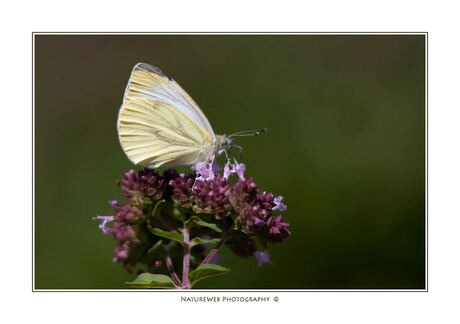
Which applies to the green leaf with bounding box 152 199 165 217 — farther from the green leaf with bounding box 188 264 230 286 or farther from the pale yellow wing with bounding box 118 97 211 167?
the pale yellow wing with bounding box 118 97 211 167

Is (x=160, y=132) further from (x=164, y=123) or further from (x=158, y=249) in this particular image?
(x=158, y=249)

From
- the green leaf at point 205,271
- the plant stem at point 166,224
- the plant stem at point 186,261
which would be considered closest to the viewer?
the green leaf at point 205,271

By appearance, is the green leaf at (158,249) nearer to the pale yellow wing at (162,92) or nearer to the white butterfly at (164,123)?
the white butterfly at (164,123)

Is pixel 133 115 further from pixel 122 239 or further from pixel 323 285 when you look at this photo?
pixel 323 285

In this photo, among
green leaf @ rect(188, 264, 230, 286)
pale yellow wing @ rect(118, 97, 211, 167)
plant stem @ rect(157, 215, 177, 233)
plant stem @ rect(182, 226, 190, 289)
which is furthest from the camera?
pale yellow wing @ rect(118, 97, 211, 167)

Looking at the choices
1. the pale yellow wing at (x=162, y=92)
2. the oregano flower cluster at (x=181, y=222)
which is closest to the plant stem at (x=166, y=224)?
the oregano flower cluster at (x=181, y=222)

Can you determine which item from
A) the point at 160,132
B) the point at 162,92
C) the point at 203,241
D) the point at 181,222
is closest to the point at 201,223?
the point at 203,241

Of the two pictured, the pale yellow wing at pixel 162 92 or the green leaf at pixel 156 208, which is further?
the pale yellow wing at pixel 162 92

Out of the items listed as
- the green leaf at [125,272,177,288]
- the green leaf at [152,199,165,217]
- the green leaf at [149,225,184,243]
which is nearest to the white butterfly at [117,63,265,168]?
the green leaf at [152,199,165,217]
